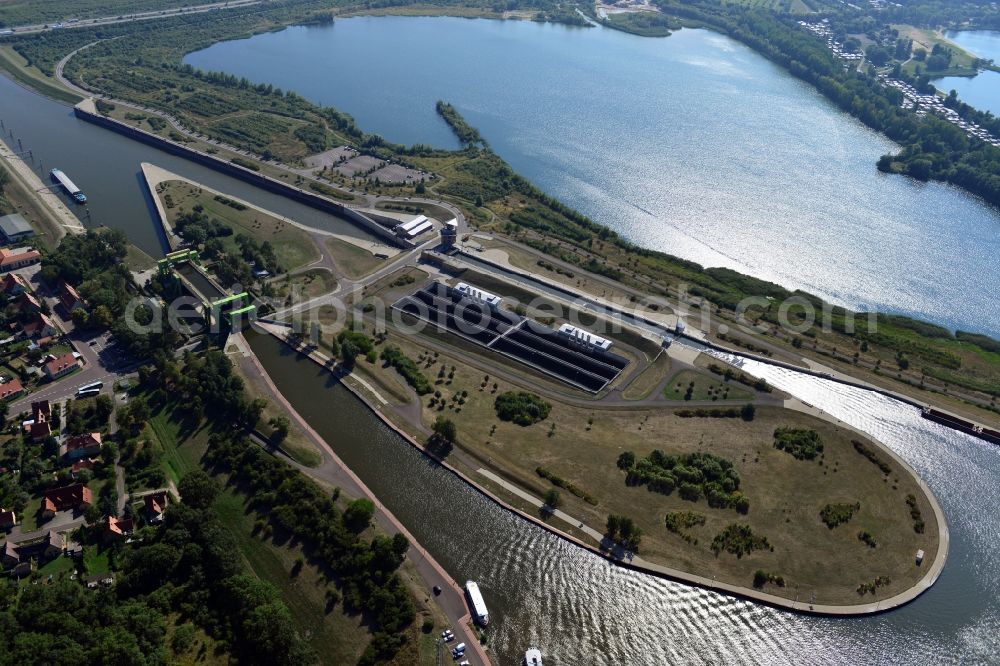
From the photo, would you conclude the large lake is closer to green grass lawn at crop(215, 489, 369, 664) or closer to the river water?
the river water

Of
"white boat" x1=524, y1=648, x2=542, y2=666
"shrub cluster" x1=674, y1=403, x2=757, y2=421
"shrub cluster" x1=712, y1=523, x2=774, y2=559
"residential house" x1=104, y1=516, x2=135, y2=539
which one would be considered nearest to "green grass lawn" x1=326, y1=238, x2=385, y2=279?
"residential house" x1=104, y1=516, x2=135, y2=539

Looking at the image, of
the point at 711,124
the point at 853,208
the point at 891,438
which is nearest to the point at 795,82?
the point at 711,124

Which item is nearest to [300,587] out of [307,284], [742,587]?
[742,587]

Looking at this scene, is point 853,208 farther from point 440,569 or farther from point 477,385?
point 440,569

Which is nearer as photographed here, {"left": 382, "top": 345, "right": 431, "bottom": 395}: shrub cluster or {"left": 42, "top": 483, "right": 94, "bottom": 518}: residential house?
{"left": 42, "top": 483, "right": 94, "bottom": 518}: residential house

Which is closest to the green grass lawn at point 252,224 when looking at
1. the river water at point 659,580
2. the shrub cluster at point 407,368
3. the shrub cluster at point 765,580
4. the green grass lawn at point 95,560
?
the shrub cluster at point 407,368

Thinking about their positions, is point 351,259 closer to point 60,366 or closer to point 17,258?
point 60,366

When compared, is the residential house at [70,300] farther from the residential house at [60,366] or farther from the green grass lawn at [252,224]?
the green grass lawn at [252,224]
